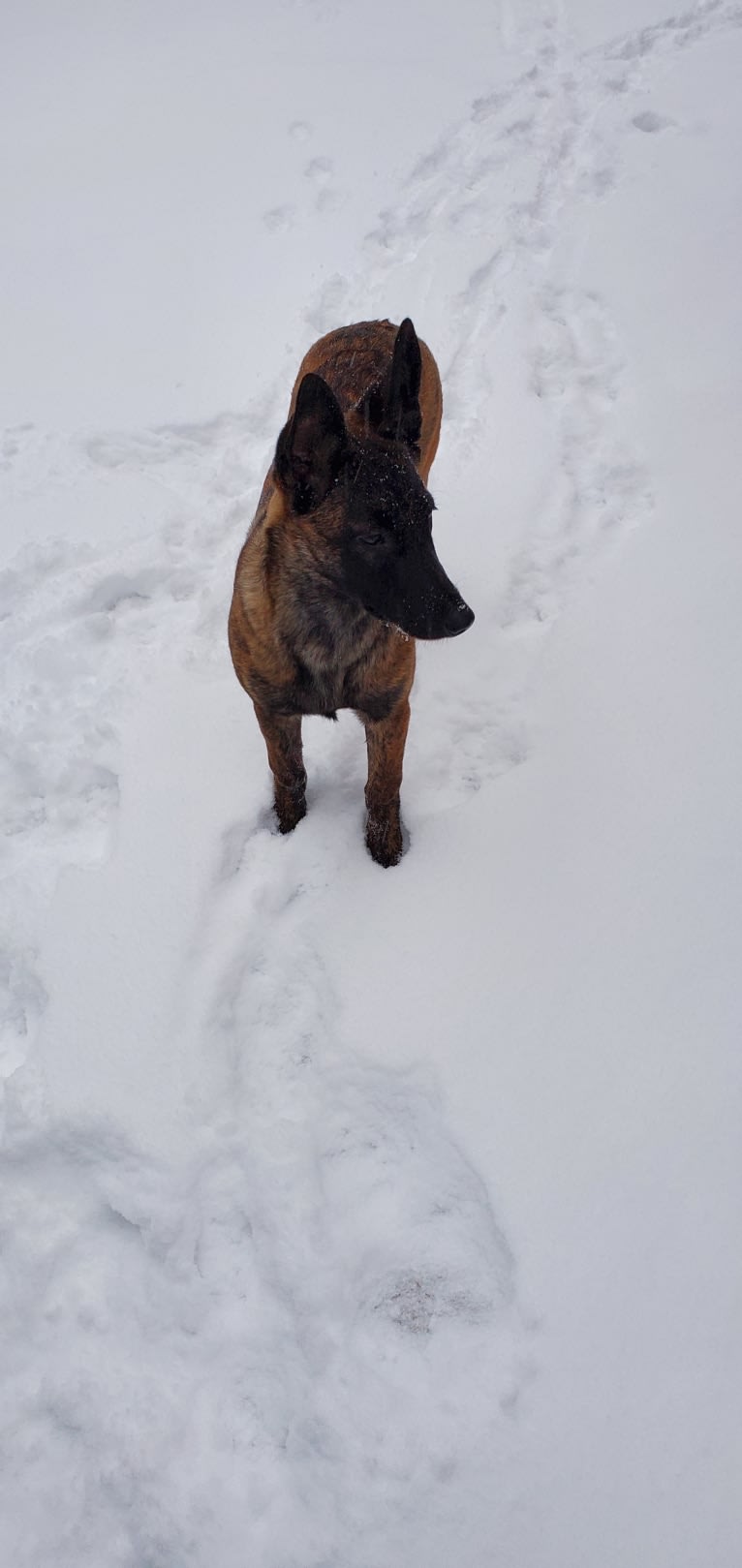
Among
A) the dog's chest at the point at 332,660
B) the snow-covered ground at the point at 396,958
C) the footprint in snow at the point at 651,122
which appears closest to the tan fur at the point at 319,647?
the dog's chest at the point at 332,660

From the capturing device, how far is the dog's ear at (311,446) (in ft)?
7.25

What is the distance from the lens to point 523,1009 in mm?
2852

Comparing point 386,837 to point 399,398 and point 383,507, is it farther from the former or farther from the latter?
point 399,398

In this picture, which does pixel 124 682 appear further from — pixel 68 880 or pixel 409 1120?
pixel 409 1120

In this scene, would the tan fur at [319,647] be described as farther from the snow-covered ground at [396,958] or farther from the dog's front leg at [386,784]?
the snow-covered ground at [396,958]

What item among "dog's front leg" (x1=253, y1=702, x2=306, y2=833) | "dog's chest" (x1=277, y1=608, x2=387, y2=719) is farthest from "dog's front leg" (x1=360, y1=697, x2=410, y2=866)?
"dog's front leg" (x1=253, y1=702, x2=306, y2=833)

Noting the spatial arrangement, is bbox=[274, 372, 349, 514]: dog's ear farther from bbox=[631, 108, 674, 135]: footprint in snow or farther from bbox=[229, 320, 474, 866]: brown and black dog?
bbox=[631, 108, 674, 135]: footprint in snow

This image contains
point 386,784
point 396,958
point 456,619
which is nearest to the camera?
point 456,619

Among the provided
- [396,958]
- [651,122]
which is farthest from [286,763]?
[651,122]

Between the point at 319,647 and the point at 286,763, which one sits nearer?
the point at 319,647

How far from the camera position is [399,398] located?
2518 mm

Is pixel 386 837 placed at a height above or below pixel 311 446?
below

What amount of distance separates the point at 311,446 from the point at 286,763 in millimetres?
1228

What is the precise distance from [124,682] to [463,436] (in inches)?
96.3
